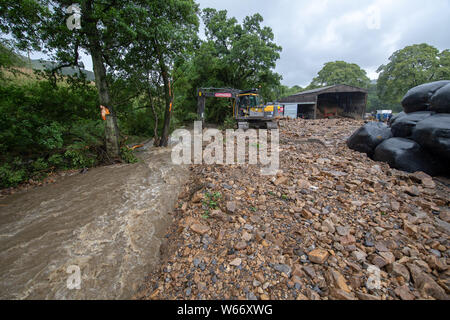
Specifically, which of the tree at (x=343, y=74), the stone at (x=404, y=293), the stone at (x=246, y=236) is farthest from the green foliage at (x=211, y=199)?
the tree at (x=343, y=74)

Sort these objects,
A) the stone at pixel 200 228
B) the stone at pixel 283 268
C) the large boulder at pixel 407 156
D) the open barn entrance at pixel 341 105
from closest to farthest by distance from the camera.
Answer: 1. the stone at pixel 283 268
2. the stone at pixel 200 228
3. the large boulder at pixel 407 156
4. the open barn entrance at pixel 341 105

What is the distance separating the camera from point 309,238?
219cm

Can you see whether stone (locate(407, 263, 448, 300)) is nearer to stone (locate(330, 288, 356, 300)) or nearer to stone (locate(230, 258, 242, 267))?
stone (locate(330, 288, 356, 300))

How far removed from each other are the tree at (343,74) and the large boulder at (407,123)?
3407 cm

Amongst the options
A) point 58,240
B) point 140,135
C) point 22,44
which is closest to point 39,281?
point 58,240

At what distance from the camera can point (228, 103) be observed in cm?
1341

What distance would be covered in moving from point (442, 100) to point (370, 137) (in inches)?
54.6

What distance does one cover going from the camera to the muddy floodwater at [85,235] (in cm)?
195

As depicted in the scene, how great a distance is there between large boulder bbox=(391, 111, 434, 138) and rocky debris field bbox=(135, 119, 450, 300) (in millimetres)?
1312

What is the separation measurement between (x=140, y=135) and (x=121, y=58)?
5092 mm

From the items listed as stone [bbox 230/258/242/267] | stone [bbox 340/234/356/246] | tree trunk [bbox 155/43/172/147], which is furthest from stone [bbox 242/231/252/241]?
tree trunk [bbox 155/43/172/147]

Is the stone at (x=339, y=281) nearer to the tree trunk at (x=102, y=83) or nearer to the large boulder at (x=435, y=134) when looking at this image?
the large boulder at (x=435, y=134)

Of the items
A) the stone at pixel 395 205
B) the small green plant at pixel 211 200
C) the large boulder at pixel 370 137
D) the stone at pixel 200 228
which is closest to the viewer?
the stone at pixel 200 228
